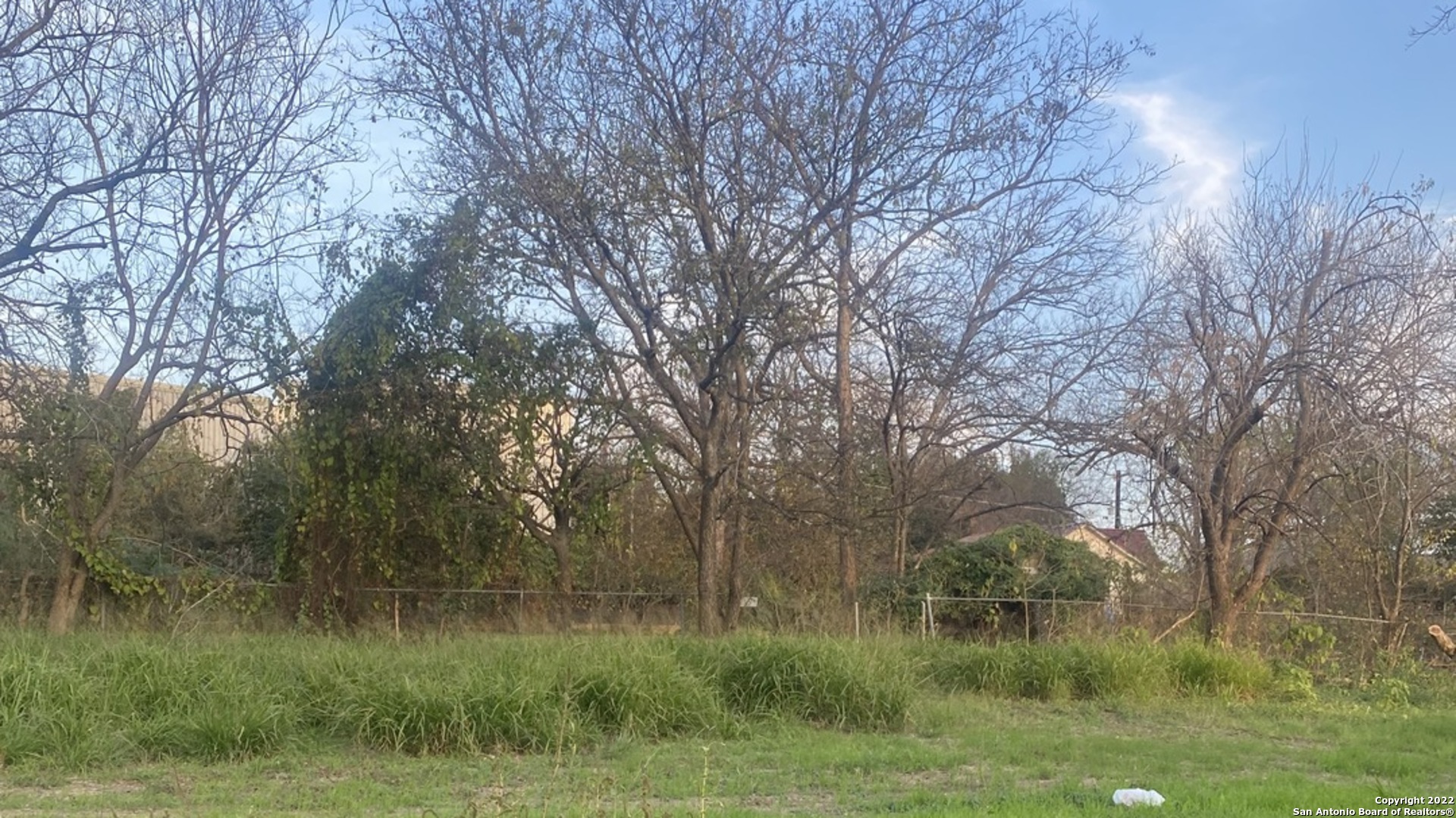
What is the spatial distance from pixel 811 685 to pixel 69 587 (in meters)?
10.3

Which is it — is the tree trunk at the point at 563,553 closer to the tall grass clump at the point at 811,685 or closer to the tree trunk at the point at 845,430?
the tree trunk at the point at 845,430

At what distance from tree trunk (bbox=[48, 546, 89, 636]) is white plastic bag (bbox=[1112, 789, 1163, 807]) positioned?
13.3m

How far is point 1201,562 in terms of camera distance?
57.3 ft

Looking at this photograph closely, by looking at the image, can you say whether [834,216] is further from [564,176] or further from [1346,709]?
[1346,709]

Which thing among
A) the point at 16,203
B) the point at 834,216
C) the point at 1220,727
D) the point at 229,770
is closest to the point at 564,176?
the point at 834,216

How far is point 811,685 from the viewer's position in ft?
37.5

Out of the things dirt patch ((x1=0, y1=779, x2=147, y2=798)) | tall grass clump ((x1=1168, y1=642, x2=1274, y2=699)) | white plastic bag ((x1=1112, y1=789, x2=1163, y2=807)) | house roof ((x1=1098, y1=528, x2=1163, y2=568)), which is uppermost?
house roof ((x1=1098, y1=528, x2=1163, y2=568))

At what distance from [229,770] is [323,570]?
30.6 feet

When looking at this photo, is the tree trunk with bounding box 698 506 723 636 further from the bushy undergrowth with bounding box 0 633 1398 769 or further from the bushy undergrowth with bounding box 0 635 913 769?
the bushy undergrowth with bounding box 0 635 913 769

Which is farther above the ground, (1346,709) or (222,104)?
(222,104)

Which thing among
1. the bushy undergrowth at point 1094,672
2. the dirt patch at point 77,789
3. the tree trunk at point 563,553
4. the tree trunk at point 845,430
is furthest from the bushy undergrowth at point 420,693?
the tree trunk at point 563,553

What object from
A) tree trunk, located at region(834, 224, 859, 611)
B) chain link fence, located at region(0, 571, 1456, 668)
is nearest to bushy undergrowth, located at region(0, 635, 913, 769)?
chain link fence, located at region(0, 571, 1456, 668)

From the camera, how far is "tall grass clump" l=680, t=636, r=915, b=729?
445 inches

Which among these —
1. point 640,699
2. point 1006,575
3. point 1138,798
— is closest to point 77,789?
point 640,699
